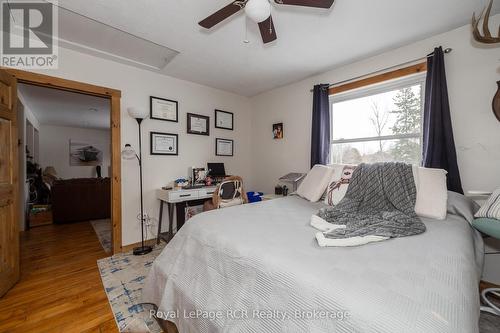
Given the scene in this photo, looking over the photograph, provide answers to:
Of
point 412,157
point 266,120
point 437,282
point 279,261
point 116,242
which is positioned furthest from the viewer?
point 266,120

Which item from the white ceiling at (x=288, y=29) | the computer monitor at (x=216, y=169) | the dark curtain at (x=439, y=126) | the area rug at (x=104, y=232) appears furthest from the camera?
the computer monitor at (x=216, y=169)

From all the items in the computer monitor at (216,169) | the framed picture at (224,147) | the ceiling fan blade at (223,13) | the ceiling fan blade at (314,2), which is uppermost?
the ceiling fan blade at (223,13)

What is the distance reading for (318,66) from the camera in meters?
2.85

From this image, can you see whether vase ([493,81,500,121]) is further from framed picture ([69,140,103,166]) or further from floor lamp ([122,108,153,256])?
framed picture ([69,140,103,166])

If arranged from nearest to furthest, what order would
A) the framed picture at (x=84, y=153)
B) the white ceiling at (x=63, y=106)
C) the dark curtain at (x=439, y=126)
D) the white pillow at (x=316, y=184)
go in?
the dark curtain at (x=439, y=126) < the white pillow at (x=316, y=184) < the white ceiling at (x=63, y=106) < the framed picture at (x=84, y=153)

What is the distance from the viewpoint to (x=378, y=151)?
2617 millimetres

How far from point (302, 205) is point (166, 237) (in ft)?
6.77

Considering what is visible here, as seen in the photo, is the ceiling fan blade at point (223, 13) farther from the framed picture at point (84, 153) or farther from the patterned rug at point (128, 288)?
the framed picture at point (84, 153)

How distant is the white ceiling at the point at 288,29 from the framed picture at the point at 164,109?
1.48 feet

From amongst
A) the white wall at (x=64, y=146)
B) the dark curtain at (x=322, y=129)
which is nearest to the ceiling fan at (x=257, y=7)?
the dark curtain at (x=322, y=129)

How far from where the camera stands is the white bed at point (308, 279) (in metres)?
0.65

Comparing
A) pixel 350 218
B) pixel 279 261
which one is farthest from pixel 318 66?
pixel 279 261

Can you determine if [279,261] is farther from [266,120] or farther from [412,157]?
[266,120]

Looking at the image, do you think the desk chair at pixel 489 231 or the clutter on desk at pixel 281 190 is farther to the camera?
the clutter on desk at pixel 281 190
